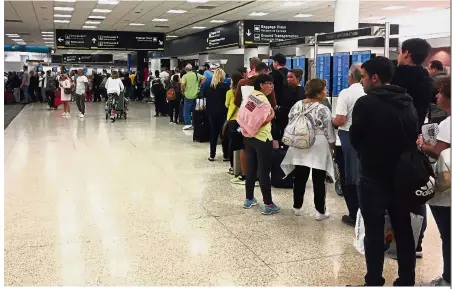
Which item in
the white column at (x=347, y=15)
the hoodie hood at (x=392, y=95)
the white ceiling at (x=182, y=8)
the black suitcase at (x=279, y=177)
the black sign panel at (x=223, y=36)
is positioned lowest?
the black suitcase at (x=279, y=177)

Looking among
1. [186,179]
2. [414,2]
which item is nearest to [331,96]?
[186,179]

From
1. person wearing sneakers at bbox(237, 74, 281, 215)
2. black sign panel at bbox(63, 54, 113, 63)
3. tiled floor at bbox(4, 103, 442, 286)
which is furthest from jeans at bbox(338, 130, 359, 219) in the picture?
black sign panel at bbox(63, 54, 113, 63)

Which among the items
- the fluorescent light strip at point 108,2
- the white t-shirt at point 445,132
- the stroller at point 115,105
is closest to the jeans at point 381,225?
the white t-shirt at point 445,132

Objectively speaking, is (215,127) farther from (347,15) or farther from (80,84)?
(80,84)

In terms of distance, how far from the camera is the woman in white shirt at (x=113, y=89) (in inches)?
546

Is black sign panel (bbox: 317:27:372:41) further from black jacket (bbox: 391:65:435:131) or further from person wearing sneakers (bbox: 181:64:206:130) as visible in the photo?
person wearing sneakers (bbox: 181:64:206:130)

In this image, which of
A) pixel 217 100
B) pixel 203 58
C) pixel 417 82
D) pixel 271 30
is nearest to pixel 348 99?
pixel 417 82

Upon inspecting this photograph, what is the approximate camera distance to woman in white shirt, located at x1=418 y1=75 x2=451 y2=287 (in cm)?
296

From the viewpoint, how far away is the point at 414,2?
517 inches

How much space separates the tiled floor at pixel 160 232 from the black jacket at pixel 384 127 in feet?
3.16

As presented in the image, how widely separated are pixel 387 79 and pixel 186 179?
3.99 meters

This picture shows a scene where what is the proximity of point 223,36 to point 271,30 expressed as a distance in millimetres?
2150

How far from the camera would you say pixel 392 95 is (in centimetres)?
293

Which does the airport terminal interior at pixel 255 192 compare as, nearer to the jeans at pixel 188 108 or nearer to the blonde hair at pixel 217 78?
the blonde hair at pixel 217 78
